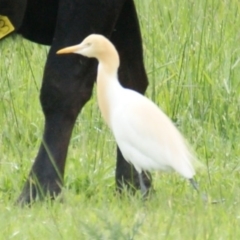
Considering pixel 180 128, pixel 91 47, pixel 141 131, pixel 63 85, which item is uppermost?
pixel 91 47

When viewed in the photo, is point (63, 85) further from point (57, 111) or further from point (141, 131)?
point (141, 131)

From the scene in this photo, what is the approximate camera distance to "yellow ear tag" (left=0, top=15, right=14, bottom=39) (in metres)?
3.88

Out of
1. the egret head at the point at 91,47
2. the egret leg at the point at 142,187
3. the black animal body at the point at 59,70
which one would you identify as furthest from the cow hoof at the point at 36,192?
the egret head at the point at 91,47

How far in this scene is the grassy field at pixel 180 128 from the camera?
3.47 meters

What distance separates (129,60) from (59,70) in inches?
19.1

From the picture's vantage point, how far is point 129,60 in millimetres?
4375

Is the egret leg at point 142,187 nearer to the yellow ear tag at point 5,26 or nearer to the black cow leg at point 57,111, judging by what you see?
the black cow leg at point 57,111

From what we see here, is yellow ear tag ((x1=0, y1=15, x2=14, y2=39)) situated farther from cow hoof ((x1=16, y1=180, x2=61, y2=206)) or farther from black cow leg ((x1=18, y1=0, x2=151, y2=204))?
cow hoof ((x1=16, y1=180, x2=61, y2=206))

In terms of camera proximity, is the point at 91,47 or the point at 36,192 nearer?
the point at 91,47

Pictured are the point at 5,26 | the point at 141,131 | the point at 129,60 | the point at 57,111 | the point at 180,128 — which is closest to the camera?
the point at 141,131

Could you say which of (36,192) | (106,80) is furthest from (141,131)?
(36,192)

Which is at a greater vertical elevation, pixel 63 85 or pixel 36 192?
pixel 63 85

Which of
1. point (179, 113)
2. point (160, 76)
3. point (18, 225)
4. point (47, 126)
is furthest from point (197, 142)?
point (18, 225)

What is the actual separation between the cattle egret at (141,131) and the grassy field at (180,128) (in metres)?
0.15
